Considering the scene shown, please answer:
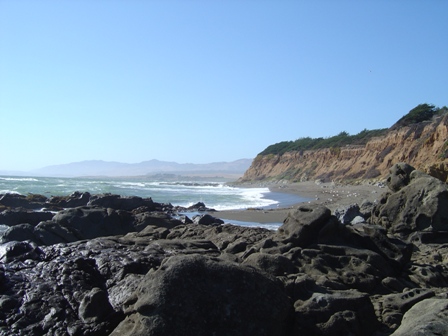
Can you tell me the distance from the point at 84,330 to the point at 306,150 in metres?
75.5

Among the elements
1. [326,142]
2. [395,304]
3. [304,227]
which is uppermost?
[326,142]

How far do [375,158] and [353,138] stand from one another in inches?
746

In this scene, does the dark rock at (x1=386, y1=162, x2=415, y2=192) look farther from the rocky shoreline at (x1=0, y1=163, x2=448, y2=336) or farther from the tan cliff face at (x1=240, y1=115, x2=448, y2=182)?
the tan cliff face at (x1=240, y1=115, x2=448, y2=182)

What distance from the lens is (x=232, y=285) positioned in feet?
17.1

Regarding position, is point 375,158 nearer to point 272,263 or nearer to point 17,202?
point 17,202

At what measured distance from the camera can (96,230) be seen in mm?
14375

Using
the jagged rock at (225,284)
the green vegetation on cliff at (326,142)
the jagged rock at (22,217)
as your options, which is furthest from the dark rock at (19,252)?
the green vegetation on cliff at (326,142)

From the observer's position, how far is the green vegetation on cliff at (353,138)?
1962 inches

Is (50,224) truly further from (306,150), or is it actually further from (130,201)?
(306,150)

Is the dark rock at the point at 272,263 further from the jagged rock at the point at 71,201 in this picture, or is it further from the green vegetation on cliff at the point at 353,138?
the green vegetation on cliff at the point at 353,138

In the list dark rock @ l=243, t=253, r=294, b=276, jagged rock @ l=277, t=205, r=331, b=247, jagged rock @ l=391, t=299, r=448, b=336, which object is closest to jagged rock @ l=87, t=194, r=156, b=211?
jagged rock @ l=277, t=205, r=331, b=247

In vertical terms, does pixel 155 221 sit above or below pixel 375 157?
below

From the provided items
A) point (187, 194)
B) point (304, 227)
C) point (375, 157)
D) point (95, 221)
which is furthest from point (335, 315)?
point (375, 157)

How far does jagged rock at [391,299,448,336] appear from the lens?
4.40m
